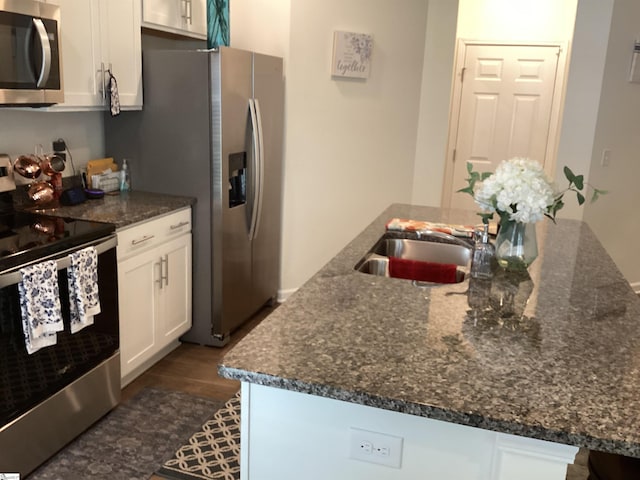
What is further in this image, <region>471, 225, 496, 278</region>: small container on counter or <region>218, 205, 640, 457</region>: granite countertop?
<region>471, 225, 496, 278</region>: small container on counter

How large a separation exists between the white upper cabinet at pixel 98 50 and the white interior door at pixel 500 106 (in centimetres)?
319

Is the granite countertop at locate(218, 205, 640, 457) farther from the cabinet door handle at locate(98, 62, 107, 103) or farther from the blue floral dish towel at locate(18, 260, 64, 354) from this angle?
the cabinet door handle at locate(98, 62, 107, 103)

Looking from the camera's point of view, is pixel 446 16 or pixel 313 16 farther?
pixel 446 16

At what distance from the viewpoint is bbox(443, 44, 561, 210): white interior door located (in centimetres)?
524

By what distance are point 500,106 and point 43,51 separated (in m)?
4.20

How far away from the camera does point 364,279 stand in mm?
1831

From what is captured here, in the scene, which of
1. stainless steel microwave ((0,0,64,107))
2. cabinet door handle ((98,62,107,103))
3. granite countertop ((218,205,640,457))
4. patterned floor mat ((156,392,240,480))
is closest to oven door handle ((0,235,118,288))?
stainless steel microwave ((0,0,64,107))

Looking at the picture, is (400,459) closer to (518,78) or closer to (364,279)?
(364,279)

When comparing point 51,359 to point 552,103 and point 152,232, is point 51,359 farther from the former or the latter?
point 552,103

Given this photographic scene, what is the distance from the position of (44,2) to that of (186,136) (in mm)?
1039

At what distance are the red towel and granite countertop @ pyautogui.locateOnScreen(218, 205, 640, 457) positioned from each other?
0.25 meters

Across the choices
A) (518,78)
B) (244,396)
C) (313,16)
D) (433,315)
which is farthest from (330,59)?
(244,396)

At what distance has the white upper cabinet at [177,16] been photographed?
3047 mm

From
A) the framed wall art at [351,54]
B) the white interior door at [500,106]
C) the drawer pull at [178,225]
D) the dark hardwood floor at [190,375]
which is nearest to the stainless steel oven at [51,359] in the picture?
the dark hardwood floor at [190,375]
